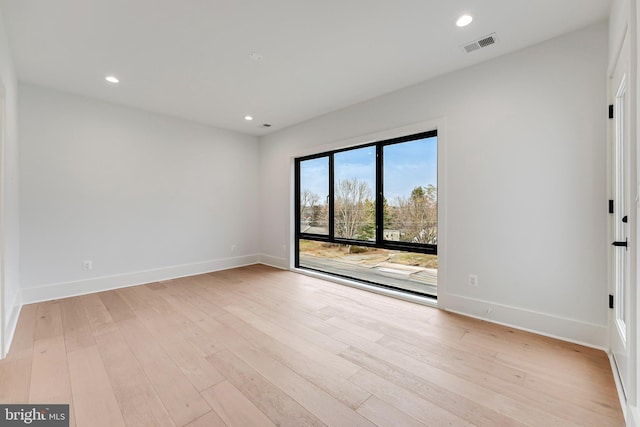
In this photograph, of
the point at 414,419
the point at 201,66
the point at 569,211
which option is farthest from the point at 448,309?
the point at 201,66

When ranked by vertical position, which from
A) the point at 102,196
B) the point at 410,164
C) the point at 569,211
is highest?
the point at 410,164

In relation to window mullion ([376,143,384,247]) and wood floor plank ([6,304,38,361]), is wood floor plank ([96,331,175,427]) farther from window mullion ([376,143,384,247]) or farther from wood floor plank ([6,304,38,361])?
window mullion ([376,143,384,247])

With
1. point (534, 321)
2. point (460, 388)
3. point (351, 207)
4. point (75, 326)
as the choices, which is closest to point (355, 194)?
point (351, 207)

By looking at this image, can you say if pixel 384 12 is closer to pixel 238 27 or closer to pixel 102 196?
pixel 238 27

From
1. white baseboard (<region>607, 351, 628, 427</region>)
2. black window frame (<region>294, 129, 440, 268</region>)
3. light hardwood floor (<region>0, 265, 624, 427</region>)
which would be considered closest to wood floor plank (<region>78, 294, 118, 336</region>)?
light hardwood floor (<region>0, 265, 624, 427</region>)

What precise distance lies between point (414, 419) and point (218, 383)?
1235 mm

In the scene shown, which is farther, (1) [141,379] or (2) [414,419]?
(1) [141,379]

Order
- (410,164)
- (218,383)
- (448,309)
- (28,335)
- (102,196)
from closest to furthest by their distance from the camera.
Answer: (218,383) < (28,335) < (448,309) < (410,164) < (102,196)

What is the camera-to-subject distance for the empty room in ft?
5.59

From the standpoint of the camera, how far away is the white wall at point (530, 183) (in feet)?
7.43

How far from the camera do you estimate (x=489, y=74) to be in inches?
109

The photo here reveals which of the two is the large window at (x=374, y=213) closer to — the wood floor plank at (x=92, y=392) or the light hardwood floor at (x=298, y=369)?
the light hardwood floor at (x=298, y=369)

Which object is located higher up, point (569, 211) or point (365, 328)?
point (569, 211)

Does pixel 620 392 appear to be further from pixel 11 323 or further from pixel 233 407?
pixel 11 323
